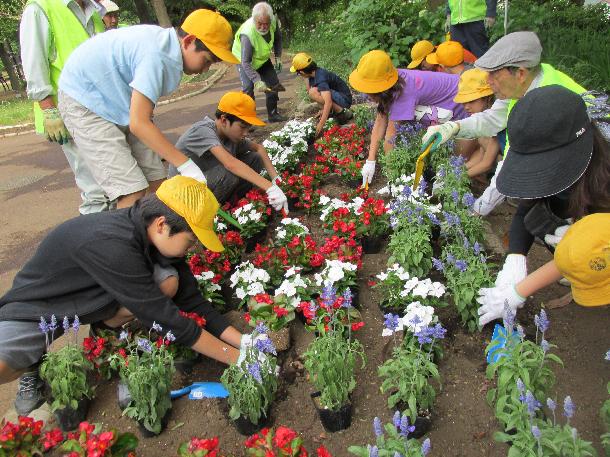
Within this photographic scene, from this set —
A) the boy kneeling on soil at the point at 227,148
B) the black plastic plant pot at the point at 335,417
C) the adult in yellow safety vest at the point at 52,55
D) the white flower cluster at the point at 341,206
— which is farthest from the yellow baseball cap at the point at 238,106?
the black plastic plant pot at the point at 335,417

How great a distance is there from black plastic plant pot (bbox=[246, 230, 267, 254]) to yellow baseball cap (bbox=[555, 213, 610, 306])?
2461 mm

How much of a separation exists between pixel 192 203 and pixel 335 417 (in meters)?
1.11

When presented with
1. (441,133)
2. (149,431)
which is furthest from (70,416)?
(441,133)

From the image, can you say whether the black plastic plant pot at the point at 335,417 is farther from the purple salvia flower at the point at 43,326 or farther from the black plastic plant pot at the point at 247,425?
the purple salvia flower at the point at 43,326

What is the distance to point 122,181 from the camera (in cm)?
310

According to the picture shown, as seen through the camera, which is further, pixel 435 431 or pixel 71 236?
pixel 71 236

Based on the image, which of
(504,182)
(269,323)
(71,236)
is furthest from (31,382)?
(504,182)

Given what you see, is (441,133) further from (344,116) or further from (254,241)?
(344,116)

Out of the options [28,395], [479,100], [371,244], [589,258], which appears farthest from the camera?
[479,100]

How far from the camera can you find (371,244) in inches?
138

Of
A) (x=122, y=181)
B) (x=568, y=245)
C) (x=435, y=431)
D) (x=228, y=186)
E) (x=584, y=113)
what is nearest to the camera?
(x=568, y=245)

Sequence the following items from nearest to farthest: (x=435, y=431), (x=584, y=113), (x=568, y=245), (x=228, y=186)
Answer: (x=568, y=245) → (x=584, y=113) → (x=435, y=431) → (x=228, y=186)

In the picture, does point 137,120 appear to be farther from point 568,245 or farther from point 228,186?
point 568,245

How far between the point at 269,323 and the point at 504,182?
1.40 m
